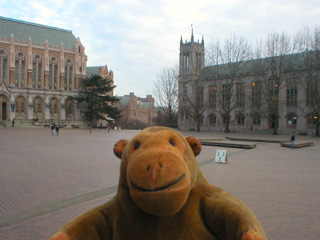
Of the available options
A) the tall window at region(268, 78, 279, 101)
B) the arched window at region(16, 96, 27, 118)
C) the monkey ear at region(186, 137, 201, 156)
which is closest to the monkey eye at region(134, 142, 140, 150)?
the monkey ear at region(186, 137, 201, 156)

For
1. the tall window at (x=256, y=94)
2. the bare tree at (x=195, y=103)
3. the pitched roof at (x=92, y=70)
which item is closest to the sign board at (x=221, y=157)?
the bare tree at (x=195, y=103)

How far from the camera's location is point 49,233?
4.55m

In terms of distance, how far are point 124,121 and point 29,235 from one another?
8897cm

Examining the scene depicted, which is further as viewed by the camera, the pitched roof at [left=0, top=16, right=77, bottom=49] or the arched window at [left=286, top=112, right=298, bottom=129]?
the pitched roof at [left=0, top=16, right=77, bottom=49]

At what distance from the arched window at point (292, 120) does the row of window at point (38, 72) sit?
150 feet

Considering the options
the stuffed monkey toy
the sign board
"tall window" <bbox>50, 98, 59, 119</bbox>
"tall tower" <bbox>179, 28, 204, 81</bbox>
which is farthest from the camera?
"tall tower" <bbox>179, 28, 204, 81</bbox>

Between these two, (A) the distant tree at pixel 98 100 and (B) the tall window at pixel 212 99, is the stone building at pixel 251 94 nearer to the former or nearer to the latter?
(B) the tall window at pixel 212 99

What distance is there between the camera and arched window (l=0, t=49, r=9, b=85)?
2120 inches

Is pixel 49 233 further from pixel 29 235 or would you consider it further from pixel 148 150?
pixel 148 150

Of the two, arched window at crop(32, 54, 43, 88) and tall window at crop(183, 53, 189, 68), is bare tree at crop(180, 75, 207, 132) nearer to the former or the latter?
tall window at crop(183, 53, 189, 68)

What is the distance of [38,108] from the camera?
57625 millimetres

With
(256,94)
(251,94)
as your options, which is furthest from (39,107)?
(256,94)

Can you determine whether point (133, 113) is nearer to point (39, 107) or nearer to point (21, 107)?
point (39, 107)

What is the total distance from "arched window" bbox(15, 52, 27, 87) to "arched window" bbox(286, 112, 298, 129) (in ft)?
171
